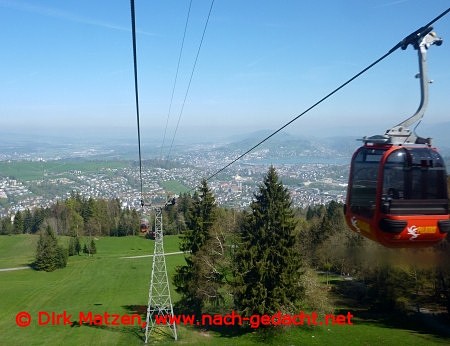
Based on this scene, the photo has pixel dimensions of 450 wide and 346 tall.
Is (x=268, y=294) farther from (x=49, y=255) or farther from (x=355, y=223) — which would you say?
(x=49, y=255)

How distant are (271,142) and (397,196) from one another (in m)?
180

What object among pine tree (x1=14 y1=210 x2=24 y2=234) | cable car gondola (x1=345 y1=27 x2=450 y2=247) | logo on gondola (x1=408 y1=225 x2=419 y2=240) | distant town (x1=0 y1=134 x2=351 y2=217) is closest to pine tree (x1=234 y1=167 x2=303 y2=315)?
cable car gondola (x1=345 y1=27 x2=450 y2=247)

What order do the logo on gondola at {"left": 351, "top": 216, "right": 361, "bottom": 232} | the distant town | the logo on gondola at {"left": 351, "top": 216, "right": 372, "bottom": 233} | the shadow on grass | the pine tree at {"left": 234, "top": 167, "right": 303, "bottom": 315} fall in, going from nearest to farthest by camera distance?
the logo on gondola at {"left": 351, "top": 216, "right": 372, "bottom": 233} < the logo on gondola at {"left": 351, "top": 216, "right": 361, "bottom": 232} < the pine tree at {"left": 234, "top": 167, "right": 303, "bottom": 315} < the shadow on grass < the distant town

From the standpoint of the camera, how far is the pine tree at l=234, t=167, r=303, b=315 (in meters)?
26.9

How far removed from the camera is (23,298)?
43.2m

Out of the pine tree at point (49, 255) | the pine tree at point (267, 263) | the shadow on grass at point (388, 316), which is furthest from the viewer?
the pine tree at point (49, 255)

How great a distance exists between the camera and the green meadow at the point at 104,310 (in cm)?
2639
